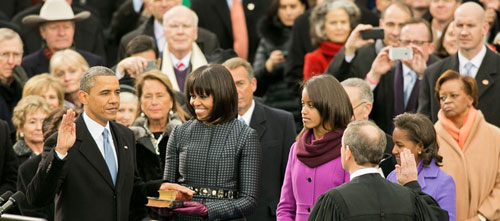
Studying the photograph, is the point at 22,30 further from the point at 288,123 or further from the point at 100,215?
the point at 100,215

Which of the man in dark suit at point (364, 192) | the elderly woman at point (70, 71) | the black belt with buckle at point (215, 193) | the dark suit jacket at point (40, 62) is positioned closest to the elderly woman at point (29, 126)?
the elderly woman at point (70, 71)

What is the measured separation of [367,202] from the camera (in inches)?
265

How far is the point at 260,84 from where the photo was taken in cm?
1232

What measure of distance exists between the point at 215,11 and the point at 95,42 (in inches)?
59.0

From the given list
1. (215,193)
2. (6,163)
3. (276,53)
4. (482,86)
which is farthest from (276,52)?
(215,193)

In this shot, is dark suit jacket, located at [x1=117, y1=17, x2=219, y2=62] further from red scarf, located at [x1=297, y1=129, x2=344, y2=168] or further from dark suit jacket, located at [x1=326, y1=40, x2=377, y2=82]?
red scarf, located at [x1=297, y1=129, x2=344, y2=168]

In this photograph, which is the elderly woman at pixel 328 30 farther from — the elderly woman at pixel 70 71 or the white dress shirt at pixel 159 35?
the elderly woman at pixel 70 71

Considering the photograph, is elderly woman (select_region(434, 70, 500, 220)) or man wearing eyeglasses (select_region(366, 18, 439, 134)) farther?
man wearing eyeglasses (select_region(366, 18, 439, 134))

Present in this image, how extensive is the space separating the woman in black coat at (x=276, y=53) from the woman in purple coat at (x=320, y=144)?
425 cm

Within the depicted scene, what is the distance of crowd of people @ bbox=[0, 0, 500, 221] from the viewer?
24.7 ft

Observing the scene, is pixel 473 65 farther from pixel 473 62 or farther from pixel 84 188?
pixel 84 188

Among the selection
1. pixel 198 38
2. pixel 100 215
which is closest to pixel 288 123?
pixel 100 215

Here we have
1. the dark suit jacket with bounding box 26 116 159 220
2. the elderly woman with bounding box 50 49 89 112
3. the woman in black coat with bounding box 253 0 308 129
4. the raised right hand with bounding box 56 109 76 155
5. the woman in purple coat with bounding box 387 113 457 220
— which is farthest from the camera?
the woman in black coat with bounding box 253 0 308 129

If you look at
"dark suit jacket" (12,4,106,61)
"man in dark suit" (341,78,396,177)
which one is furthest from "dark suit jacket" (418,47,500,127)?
"dark suit jacket" (12,4,106,61)
